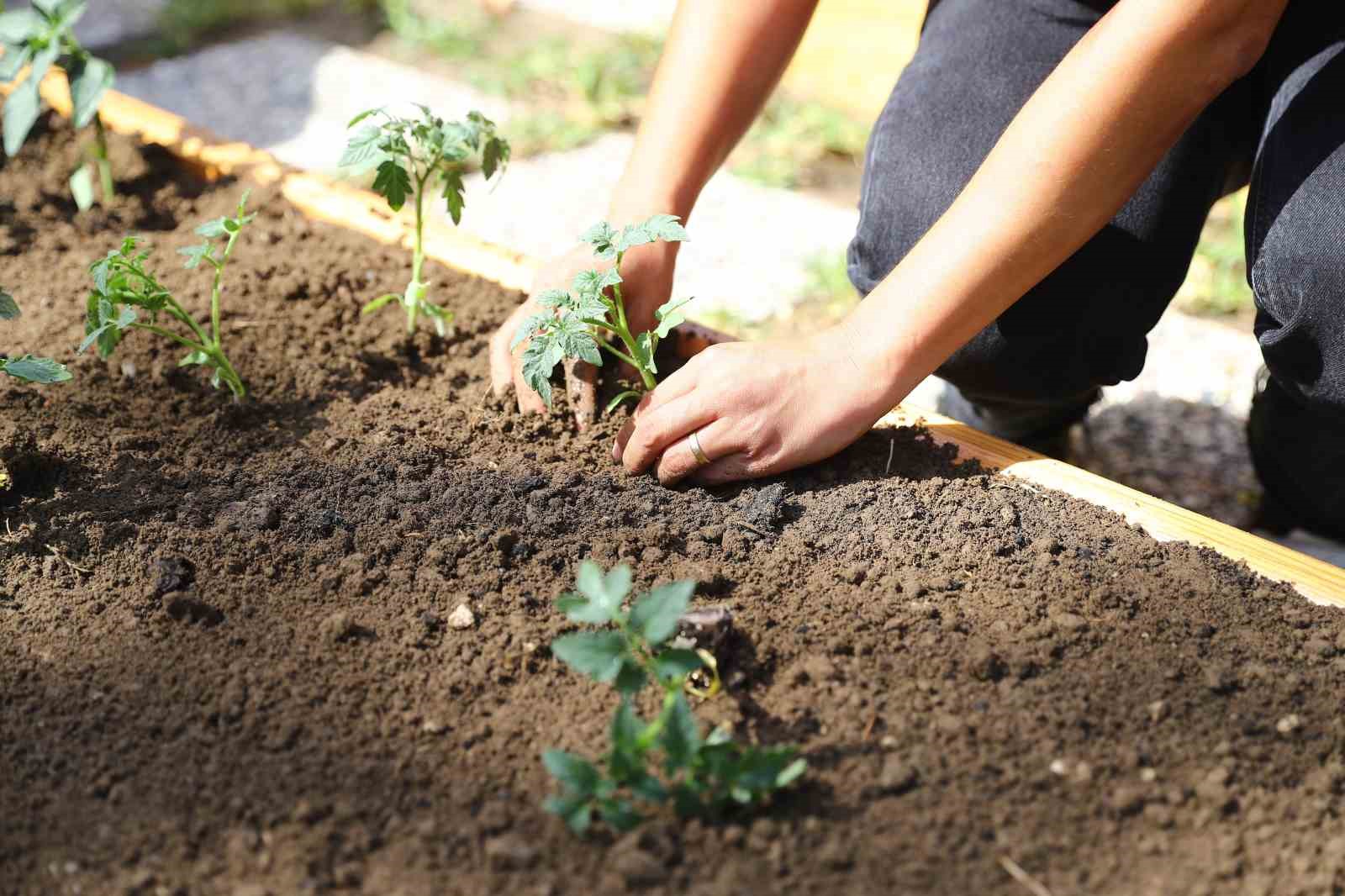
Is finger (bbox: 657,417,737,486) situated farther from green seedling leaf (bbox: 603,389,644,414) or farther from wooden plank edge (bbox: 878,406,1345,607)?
wooden plank edge (bbox: 878,406,1345,607)

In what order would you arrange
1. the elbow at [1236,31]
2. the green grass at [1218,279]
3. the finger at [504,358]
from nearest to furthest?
the elbow at [1236,31] → the finger at [504,358] → the green grass at [1218,279]

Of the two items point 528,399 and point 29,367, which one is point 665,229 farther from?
point 29,367

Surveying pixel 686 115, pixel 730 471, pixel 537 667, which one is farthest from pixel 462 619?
pixel 686 115

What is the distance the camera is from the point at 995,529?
168 centimetres

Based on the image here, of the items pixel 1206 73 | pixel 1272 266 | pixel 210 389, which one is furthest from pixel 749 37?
pixel 210 389

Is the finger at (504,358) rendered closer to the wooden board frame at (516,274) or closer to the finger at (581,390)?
the finger at (581,390)

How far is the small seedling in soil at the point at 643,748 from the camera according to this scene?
1177 millimetres

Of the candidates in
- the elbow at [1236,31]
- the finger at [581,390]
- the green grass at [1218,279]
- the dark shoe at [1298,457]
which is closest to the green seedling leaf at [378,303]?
the finger at [581,390]

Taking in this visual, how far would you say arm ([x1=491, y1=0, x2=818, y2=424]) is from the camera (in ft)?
6.43

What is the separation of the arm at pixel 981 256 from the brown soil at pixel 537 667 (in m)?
0.11

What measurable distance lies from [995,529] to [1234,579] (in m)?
0.33

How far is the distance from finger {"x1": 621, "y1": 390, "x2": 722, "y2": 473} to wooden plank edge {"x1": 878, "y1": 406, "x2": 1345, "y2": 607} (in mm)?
394

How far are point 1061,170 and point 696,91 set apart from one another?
697 mm

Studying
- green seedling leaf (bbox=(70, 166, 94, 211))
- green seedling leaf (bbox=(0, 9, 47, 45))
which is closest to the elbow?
green seedling leaf (bbox=(0, 9, 47, 45))
